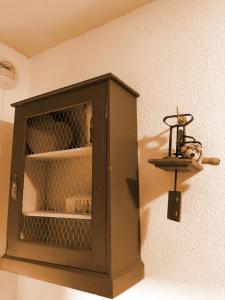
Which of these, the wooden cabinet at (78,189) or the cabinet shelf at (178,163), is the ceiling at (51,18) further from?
the cabinet shelf at (178,163)

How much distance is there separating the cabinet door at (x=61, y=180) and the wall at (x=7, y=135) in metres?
0.31

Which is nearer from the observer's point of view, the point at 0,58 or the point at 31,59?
the point at 0,58

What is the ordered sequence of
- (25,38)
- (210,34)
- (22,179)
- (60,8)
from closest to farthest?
(210,34)
(22,179)
(60,8)
(25,38)

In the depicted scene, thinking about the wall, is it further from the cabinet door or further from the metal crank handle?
the metal crank handle

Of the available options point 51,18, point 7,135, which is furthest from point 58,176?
point 51,18

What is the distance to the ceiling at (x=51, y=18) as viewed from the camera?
1.24 m

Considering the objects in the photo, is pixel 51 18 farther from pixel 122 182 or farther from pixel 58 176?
pixel 122 182

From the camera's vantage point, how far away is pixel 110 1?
1.22 metres

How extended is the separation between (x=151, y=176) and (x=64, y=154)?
0.38 metres

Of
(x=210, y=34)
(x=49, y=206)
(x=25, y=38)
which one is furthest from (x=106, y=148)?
(x=25, y=38)

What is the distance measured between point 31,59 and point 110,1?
2.33 ft

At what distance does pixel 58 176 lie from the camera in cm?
121

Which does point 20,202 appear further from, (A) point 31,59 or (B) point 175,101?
(A) point 31,59

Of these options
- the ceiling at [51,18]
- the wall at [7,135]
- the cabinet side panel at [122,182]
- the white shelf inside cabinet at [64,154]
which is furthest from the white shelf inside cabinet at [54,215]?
the ceiling at [51,18]
